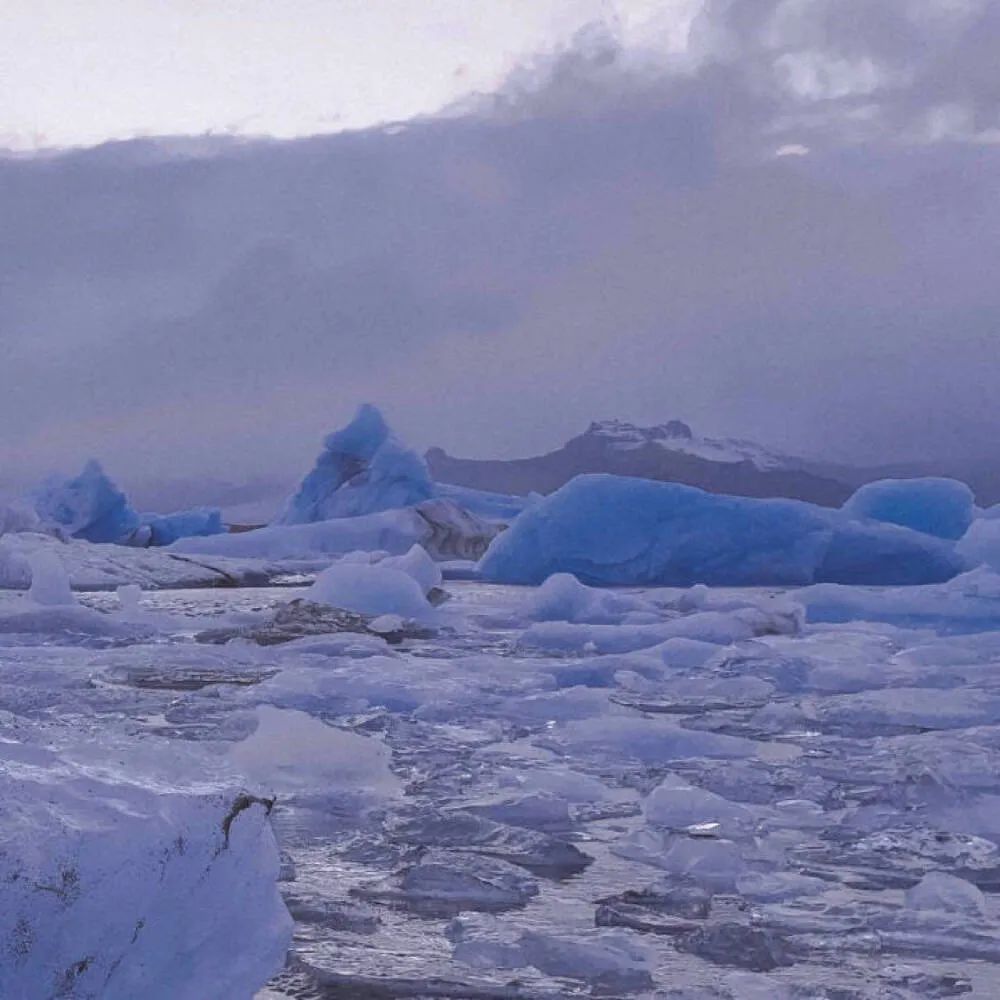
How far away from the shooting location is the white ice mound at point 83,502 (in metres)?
26.1

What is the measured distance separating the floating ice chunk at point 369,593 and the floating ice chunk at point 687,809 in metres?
7.65

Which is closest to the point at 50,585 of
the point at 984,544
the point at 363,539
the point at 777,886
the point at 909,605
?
the point at 909,605

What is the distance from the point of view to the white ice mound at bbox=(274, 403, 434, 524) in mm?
25625

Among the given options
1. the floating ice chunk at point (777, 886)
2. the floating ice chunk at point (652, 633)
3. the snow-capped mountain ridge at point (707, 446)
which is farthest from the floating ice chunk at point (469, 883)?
the snow-capped mountain ridge at point (707, 446)

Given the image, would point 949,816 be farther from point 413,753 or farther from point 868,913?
point 413,753

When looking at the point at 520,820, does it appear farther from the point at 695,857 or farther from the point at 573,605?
the point at 573,605

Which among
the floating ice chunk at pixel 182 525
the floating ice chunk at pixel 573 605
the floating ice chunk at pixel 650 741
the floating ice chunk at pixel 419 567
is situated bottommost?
the floating ice chunk at pixel 182 525

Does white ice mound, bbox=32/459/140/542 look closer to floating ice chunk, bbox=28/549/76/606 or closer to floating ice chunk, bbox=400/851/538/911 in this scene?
floating ice chunk, bbox=28/549/76/606

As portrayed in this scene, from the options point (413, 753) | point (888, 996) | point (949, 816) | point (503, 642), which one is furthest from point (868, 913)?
point (503, 642)

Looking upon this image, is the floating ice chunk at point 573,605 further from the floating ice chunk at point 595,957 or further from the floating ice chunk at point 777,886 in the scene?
the floating ice chunk at point 595,957

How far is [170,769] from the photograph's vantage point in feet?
6.99

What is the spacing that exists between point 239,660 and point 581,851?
16.6ft

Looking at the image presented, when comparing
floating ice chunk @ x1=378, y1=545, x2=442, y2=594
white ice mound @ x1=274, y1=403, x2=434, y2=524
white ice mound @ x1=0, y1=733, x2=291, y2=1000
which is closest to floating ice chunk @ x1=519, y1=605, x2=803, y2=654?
floating ice chunk @ x1=378, y1=545, x2=442, y2=594

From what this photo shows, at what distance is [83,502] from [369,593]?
1703cm
